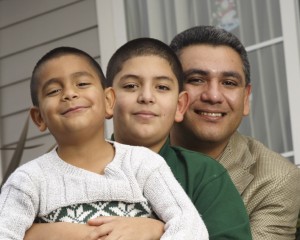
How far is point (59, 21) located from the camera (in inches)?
262

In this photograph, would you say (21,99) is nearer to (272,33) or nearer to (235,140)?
(272,33)

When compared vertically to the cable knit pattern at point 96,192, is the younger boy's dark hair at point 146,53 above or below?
above

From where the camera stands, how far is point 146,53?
11.6ft

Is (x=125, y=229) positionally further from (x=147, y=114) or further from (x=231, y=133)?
(x=231, y=133)

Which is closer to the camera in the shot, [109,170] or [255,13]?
[109,170]

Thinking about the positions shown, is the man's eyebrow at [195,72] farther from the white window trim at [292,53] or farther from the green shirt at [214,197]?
the white window trim at [292,53]

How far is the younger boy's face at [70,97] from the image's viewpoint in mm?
2949

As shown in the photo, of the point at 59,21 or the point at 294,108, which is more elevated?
the point at 59,21

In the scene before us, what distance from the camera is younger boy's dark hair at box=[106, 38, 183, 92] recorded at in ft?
11.6

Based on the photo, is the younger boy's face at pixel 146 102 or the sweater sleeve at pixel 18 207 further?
the younger boy's face at pixel 146 102

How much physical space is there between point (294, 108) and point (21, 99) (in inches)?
82.5

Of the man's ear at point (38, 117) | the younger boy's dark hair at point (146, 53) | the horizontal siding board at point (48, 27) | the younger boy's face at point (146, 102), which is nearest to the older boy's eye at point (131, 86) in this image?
the younger boy's face at point (146, 102)

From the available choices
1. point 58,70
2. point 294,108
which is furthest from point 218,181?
point 294,108

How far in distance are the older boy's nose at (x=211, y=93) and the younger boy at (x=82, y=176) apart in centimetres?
87
